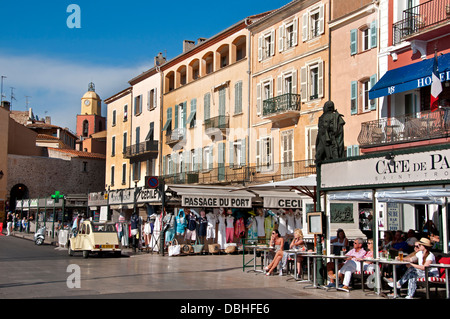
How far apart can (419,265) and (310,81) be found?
19.9m

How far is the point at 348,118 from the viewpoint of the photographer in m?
28.5

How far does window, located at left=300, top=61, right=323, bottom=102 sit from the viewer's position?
102 feet

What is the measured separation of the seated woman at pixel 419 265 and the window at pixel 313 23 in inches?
→ 780

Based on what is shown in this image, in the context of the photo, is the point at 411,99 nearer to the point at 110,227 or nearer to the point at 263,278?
the point at 263,278

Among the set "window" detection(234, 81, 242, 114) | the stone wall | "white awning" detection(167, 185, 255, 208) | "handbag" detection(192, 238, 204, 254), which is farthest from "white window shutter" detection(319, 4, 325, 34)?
the stone wall

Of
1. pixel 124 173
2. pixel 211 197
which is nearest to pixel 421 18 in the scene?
pixel 211 197

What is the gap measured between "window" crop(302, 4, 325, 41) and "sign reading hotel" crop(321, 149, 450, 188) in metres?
17.1

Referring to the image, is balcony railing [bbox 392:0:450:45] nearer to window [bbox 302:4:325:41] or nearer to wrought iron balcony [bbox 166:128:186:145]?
window [bbox 302:4:325:41]

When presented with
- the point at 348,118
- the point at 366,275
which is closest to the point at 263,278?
the point at 366,275

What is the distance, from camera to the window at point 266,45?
35312 mm

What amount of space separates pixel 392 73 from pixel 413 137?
11.2 ft

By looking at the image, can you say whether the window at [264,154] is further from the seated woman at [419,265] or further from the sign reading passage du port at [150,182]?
the seated woman at [419,265]

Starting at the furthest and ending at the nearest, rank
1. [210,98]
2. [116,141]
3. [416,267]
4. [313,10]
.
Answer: [116,141]
[210,98]
[313,10]
[416,267]

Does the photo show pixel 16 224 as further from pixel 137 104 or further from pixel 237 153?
pixel 237 153
